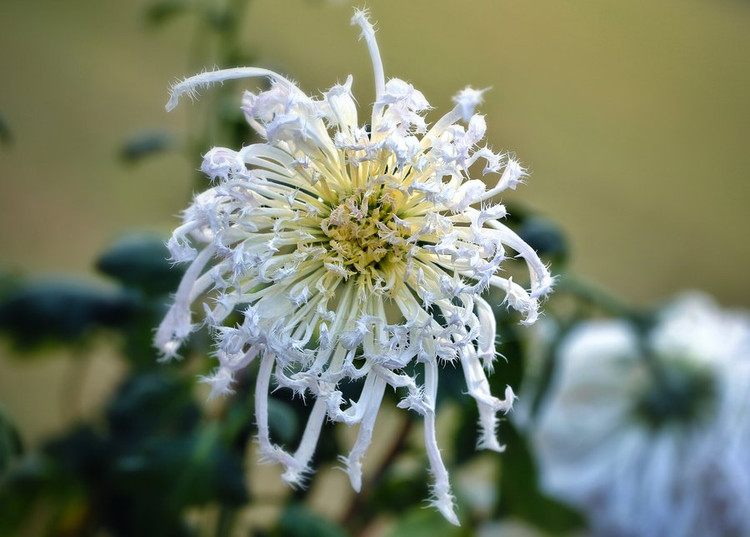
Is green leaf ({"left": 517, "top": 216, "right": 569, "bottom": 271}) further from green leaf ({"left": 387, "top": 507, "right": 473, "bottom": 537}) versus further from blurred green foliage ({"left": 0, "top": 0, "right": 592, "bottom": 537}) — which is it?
Result: green leaf ({"left": 387, "top": 507, "right": 473, "bottom": 537})

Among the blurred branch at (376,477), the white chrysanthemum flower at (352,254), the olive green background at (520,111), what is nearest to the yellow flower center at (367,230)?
the white chrysanthemum flower at (352,254)

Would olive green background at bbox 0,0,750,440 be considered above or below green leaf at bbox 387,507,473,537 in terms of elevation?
above

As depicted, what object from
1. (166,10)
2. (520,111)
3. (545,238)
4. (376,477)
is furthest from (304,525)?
(520,111)

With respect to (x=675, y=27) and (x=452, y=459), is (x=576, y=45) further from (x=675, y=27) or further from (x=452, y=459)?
(x=452, y=459)

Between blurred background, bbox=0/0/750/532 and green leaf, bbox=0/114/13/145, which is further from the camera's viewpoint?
blurred background, bbox=0/0/750/532

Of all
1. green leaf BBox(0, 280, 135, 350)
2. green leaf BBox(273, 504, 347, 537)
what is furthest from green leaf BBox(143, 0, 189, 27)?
green leaf BBox(273, 504, 347, 537)
